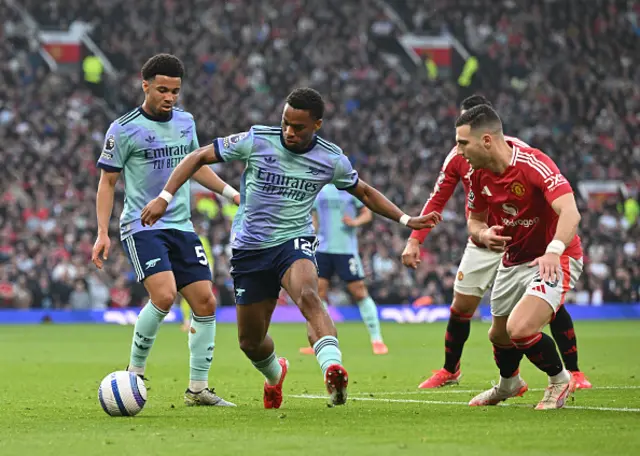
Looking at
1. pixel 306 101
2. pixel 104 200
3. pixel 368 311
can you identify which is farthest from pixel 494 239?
pixel 368 311

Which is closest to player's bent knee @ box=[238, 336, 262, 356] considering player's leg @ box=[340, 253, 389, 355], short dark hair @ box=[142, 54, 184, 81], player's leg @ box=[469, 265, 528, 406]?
player's leg @ box=[469, 265, 528, 406]

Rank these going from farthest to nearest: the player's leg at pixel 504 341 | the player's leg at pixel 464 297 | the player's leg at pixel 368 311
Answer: the player's leg at pixel 368 311
the player's leg at pixel 464 297
the player's leg at pixel 504 341

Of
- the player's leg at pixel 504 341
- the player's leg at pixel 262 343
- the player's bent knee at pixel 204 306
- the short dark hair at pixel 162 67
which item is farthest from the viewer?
the player's bent knee at pixel 204 306

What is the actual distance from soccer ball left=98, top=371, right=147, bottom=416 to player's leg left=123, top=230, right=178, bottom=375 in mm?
709

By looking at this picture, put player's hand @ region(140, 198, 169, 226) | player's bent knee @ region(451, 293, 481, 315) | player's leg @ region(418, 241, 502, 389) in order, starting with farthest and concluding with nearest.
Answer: player's bent knee @ region(451, 293, 481, 315) < player's leg @ region(418, 241, 502, 389) < player's hand @ region(140, 198, 169, 226)

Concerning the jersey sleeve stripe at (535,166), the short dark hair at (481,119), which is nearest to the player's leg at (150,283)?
the short dark hair at (481,119)

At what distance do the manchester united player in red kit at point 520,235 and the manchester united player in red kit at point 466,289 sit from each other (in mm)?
1638

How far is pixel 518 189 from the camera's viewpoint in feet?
27.6

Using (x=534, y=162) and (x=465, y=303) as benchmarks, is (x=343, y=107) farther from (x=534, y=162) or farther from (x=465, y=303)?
(x=534, y=162)

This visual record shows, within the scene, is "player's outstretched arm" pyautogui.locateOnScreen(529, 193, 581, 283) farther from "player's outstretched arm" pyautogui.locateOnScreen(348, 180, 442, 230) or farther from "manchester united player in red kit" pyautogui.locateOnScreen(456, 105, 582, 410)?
"player's outstretched arm" pyautogui.locateOnScreen(348, 180, 442, 230)

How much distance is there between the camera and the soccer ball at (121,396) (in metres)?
8.30

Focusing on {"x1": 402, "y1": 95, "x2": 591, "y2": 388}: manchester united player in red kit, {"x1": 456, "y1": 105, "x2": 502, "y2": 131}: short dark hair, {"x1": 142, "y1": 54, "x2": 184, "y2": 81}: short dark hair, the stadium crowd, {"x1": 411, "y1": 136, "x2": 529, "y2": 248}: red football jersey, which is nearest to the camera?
{"x1": 456, "y1": 105, "x2": 502, "y2": 131}: short dark hair

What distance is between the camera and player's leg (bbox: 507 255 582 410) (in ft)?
27.0

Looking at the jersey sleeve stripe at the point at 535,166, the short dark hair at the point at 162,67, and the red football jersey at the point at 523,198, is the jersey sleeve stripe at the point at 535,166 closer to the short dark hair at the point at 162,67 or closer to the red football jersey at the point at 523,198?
the red football jersey at the point at 523,198
